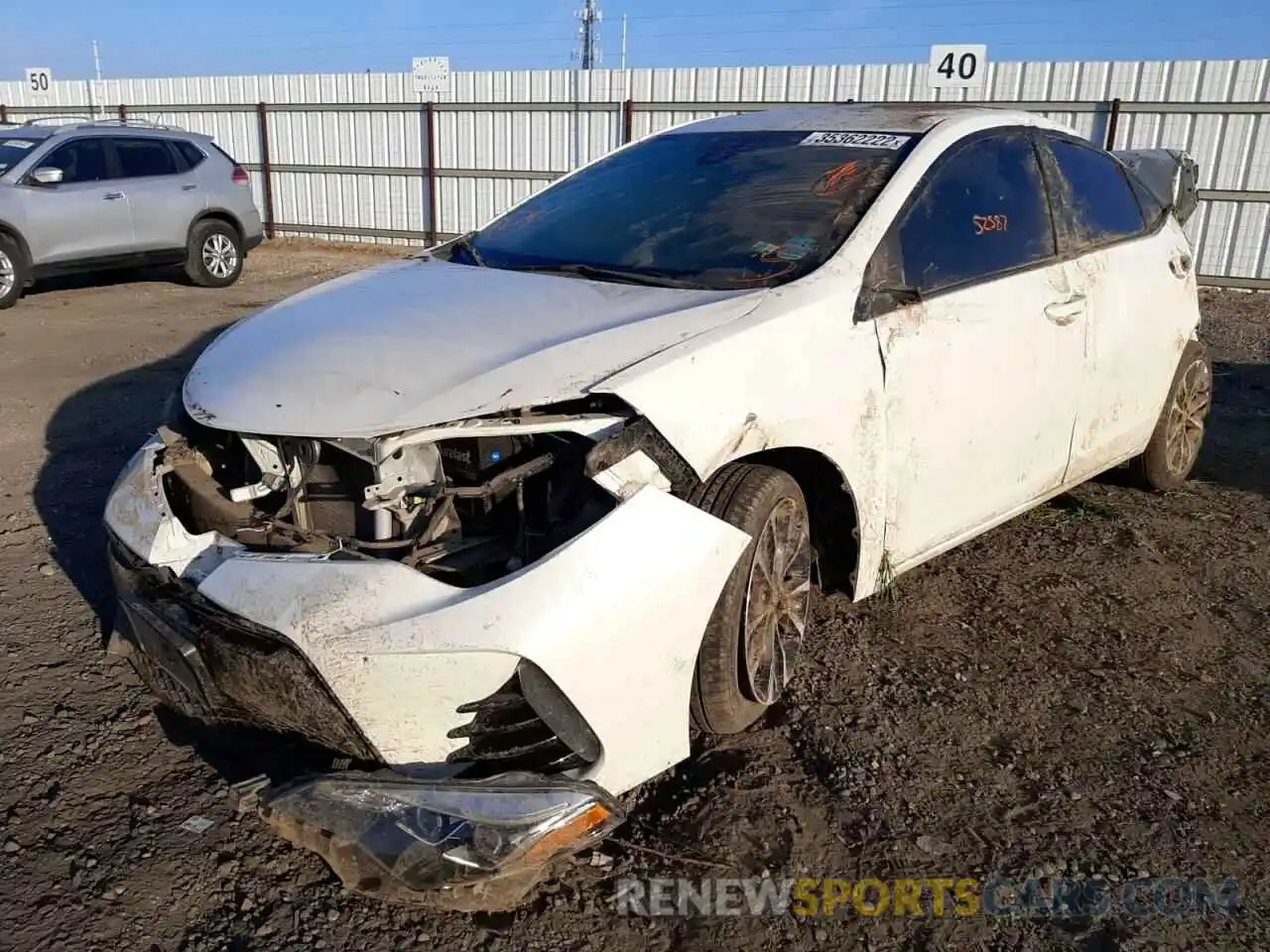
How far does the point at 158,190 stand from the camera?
37.5 feet

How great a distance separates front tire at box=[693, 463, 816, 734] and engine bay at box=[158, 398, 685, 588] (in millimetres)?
315

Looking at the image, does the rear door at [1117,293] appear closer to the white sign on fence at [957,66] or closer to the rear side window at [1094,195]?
the rear side window at [1094,195]

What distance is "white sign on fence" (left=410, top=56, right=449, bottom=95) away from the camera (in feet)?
46.9

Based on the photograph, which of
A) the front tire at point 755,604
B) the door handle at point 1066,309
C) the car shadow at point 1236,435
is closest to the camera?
the front tire at point 755,604

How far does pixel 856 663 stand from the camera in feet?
11.6

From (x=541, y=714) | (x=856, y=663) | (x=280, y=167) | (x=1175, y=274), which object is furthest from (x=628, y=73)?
(x=541, y=714)

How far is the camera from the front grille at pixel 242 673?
8.00ft

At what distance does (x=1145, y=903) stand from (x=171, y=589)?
97.4 inches

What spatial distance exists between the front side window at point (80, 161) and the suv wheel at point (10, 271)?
2.96 ft

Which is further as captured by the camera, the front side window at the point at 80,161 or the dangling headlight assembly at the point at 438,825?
the front side window at the point at 80,161

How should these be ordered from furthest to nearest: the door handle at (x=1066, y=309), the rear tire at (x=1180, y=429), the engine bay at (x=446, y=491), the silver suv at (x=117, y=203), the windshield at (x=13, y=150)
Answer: the windshield at (x=13, y=150)
the silver suv at (x=117, y=203)
the rear tire at (x=1180, y=429)
the door handle at (x=1066, y=309)
the engine bay at (x=446, y=491)

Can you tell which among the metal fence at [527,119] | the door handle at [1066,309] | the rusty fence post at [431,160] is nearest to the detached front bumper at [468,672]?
the door handle at [1066,309]

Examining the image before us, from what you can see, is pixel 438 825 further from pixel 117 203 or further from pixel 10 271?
pixel 117 203

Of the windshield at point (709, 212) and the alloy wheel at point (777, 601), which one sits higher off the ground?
the windshield at point (709, 212)
